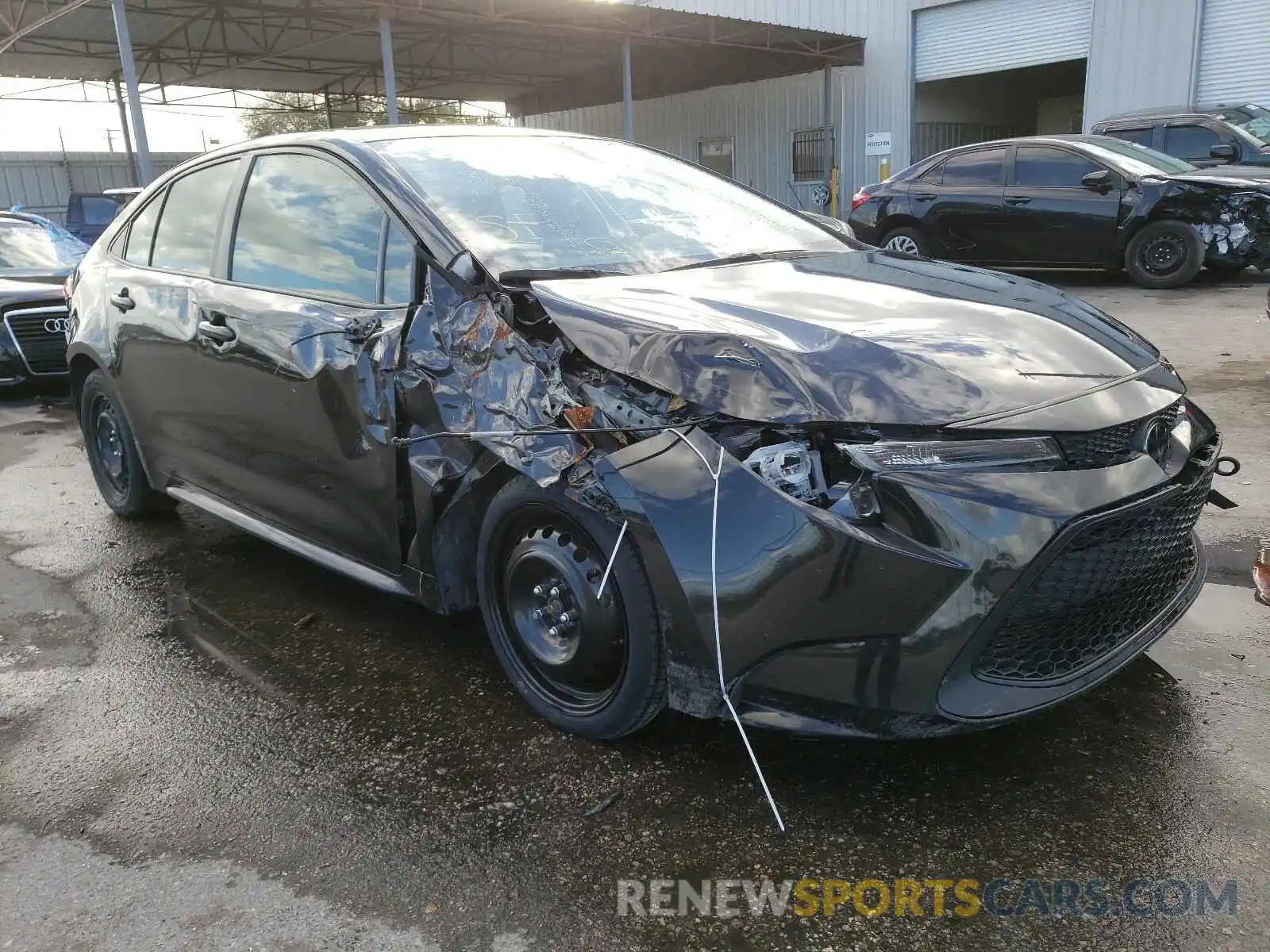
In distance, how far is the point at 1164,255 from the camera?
10086 mm

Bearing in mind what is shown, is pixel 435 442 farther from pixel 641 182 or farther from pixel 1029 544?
pixel 1029 544

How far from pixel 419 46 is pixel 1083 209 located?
642 inches

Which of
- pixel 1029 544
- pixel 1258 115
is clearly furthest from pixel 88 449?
pixel 1258 115

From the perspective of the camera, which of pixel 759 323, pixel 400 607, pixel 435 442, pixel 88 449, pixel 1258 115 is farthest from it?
pixel 1258 115

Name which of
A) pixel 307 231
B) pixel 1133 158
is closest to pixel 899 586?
pixel 307 231

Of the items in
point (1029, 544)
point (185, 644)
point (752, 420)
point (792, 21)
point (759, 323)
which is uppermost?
point (792, 21)

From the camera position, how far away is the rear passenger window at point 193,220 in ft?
12.2

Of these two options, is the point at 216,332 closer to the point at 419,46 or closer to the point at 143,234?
the point at 143,234

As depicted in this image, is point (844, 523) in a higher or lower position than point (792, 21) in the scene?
lower

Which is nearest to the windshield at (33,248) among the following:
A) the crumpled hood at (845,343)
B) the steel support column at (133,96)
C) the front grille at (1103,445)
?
the steel support column at (133,96)

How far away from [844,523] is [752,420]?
311 millimetres

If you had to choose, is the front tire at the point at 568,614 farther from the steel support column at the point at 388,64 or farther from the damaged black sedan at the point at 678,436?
the steel support column at the point at 388,64

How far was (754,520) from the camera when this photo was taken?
212 cm

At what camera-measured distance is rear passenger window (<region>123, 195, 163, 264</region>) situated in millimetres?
4176
